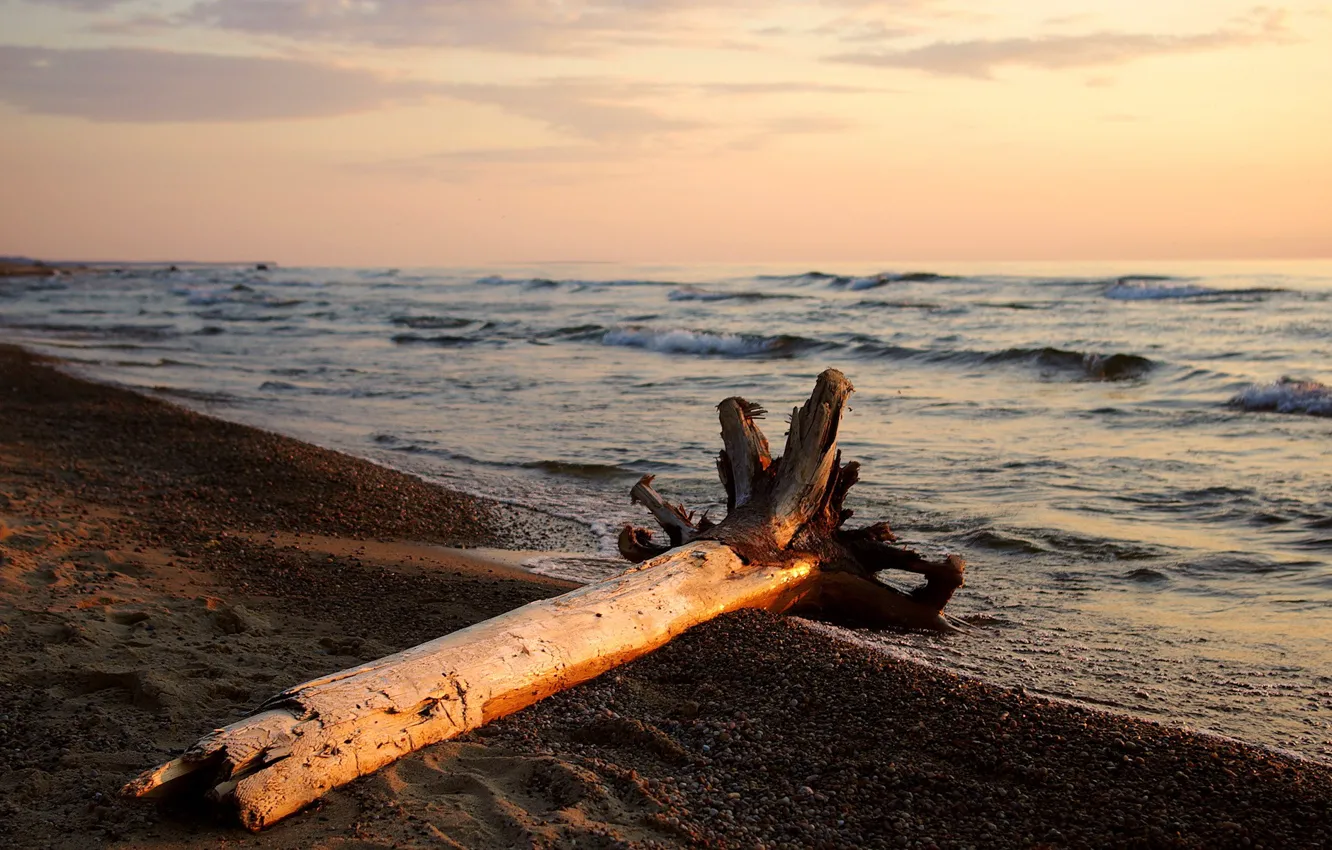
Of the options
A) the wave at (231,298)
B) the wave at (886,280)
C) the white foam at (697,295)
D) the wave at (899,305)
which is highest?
the wave at (886,280)

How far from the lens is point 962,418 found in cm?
1222

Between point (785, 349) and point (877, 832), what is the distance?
2004 cm

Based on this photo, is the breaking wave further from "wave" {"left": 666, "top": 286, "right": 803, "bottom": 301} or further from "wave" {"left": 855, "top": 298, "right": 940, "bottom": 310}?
"wave" {"left": 666, "top": 286, "right": 803, "bottom": 301}

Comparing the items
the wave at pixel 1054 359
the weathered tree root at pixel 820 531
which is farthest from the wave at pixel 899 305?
the weathered tree root at pixel 820 531

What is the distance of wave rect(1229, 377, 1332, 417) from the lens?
1236 centimetres

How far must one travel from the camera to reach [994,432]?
36.6 feet

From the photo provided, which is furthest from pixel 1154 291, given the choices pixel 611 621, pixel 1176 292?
pixel 611 621

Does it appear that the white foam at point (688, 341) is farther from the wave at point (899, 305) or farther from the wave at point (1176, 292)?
the wave at point (1176, 292)

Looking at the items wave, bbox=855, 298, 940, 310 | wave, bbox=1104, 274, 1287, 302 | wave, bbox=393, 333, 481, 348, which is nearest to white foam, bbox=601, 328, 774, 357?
wave, bbox=393, 333, 481, 348

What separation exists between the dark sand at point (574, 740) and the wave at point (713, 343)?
17272mm

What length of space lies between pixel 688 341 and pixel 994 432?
13.3 m

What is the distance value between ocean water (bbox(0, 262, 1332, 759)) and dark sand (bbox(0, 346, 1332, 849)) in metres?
0.83

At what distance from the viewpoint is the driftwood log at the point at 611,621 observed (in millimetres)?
2967

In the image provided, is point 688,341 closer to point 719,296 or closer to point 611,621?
point 719,296
